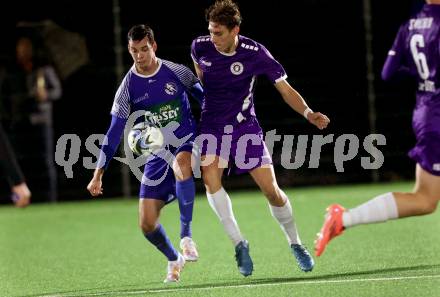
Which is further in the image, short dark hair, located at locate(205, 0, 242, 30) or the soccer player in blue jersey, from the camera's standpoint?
the soccer player in blue jersey

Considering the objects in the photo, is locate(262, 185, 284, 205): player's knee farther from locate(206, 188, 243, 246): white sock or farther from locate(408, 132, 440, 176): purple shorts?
locate(408, 132, 440, 176): purple shorts

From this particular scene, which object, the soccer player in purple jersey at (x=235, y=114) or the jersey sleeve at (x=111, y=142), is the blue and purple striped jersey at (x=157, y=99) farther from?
the soccer player in purple jersey at (x=235, y=114)

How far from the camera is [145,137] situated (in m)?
6.88

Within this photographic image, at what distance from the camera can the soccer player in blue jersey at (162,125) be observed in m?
6.83

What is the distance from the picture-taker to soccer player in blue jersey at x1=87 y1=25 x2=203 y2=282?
6828mm

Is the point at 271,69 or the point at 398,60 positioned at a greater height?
the point at 398,60

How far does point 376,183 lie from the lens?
14086 millimetres

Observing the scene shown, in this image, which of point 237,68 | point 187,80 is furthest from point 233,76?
point 187,80

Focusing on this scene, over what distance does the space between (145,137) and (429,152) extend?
215cm

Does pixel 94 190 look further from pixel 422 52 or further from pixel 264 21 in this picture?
pixel 264 21

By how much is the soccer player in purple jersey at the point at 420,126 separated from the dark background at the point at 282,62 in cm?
817

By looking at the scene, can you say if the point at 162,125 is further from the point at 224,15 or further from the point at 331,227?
the point at 331,227

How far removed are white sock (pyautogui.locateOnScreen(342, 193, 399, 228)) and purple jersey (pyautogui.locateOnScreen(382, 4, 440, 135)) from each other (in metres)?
0.43

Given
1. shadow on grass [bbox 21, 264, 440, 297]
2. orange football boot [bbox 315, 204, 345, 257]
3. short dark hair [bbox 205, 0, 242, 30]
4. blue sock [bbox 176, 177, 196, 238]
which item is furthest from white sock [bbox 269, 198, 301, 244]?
short dark hair [bbox 205, 0, 242, 30]
